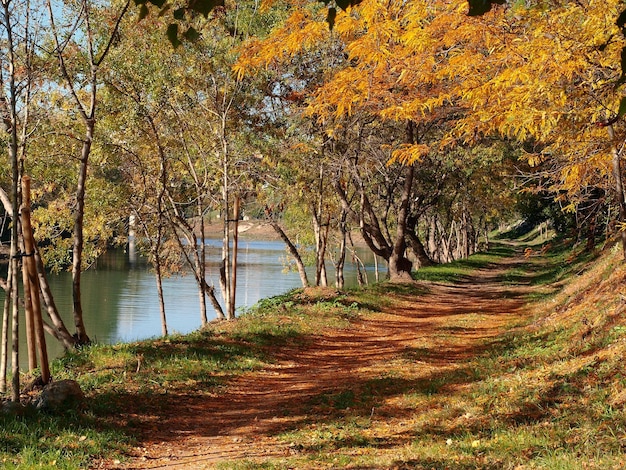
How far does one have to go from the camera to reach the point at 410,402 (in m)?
6.90

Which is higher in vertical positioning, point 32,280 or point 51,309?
point 32,280

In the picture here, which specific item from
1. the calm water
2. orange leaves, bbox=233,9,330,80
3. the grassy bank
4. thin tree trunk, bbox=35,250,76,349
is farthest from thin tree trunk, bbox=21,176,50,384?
the calm water

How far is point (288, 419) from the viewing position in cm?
682

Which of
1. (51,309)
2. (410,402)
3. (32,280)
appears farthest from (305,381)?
(51,309)

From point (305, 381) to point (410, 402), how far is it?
7.08 ft

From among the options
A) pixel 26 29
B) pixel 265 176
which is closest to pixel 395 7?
pixel 26 29

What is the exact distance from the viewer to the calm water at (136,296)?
2681cm

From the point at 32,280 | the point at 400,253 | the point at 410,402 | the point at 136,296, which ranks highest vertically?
the point at 32,280

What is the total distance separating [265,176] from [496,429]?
13.4 meters

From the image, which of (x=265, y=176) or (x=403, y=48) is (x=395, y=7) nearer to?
(x=403, y=48)

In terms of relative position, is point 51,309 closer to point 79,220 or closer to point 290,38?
point 79,220

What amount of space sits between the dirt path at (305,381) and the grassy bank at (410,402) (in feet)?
0.41

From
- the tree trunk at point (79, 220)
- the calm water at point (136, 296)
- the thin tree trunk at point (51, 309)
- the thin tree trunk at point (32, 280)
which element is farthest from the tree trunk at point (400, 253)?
the thin tree trunk at point (32, 280)

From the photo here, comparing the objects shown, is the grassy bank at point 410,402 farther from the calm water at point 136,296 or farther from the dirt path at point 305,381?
the calm water at point 136,296
